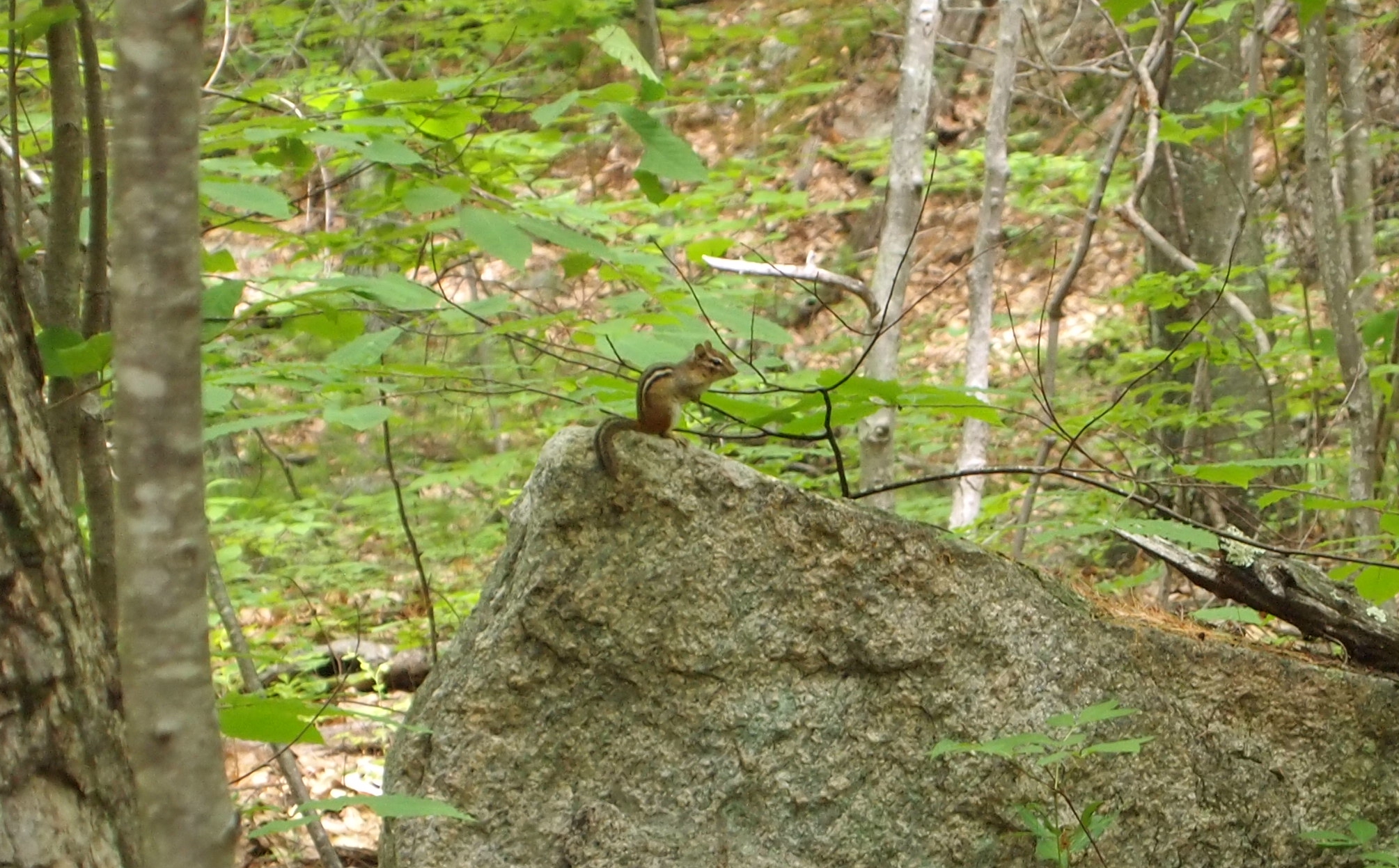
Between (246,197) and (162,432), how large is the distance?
1279 mm

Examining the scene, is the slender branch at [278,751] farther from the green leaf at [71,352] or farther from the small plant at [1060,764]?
the small plant at [1060,764]

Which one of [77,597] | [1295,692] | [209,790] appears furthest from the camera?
[1295,692]

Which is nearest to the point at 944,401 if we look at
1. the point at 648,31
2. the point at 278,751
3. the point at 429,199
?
the point at 429,199

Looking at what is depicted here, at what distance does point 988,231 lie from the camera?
4.34 meters

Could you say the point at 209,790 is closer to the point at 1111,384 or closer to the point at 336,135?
the point at 336,135

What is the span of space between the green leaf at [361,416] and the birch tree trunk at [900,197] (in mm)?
1923

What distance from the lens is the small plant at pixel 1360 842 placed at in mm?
2387

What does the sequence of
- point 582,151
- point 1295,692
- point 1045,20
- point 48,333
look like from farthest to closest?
point 1045,20 → point 582,151 → point 1295,692 → point 48,333

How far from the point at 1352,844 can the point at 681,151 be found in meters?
2.02

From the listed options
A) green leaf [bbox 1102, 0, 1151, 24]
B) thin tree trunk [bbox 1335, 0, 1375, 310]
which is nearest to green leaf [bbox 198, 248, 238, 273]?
green leaf [bbox 1102, 0, 1151, 24]

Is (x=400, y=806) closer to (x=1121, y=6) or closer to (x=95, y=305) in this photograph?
(x=95, y=305)

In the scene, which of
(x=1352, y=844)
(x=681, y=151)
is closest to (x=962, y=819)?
(x=1352, y=844)

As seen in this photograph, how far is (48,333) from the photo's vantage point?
1738 mm

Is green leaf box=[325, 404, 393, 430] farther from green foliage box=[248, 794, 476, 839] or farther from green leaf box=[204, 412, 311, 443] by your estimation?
green foliage box=[248, 794, 476, 839]
